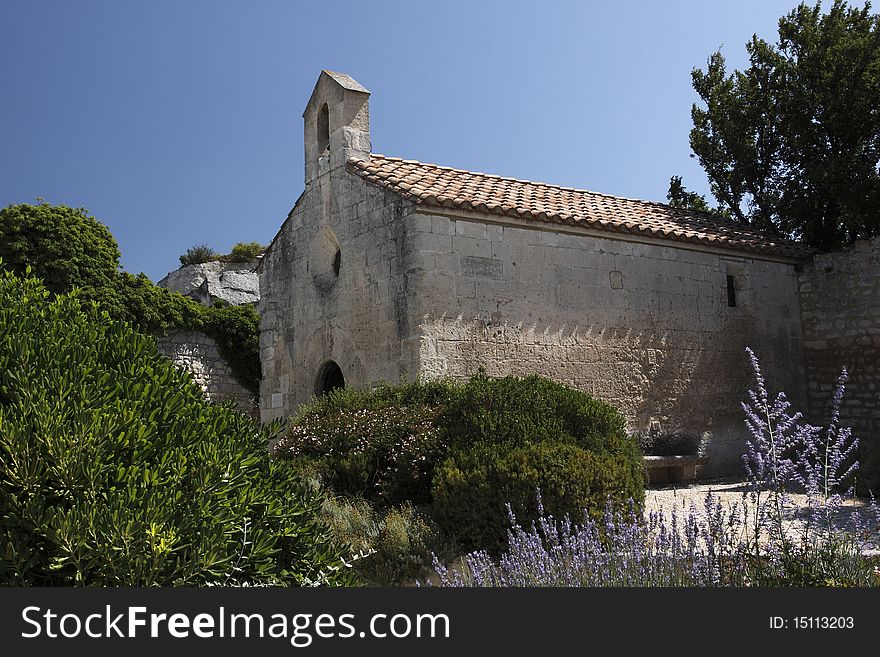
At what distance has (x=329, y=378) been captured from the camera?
12.1m

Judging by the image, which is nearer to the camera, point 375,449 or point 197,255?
point 375,449

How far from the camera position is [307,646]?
268 centimetres

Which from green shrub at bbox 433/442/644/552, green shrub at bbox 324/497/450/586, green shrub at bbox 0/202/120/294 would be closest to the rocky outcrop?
green shrub at bbox 0/202/120/294

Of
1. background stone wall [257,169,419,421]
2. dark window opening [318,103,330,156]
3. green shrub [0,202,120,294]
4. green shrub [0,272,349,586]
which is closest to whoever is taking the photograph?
green shrub [0,272,349,586]

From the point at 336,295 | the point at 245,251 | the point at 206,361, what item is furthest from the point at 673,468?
the point at 245,251

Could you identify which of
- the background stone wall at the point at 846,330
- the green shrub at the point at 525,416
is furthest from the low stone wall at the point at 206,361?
the background stone wall at the point at 846,330

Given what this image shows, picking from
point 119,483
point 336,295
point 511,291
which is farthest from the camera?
point 336,295

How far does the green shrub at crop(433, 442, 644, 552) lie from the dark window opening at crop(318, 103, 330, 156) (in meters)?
7.40

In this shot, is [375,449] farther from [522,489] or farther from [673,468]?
[673,468]

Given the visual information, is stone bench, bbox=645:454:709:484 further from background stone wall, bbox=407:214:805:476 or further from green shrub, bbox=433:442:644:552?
green shrub, bbox=433:442:644:552

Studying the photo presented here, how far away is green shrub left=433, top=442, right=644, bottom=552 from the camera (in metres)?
6.10

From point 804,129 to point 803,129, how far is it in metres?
0.02

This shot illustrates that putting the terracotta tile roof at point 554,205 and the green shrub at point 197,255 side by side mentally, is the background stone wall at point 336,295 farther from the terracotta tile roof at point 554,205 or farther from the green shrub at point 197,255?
the green shrub at point 197,255

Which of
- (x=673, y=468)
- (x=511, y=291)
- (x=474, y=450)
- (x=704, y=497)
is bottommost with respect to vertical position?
(x=704, y=497)
